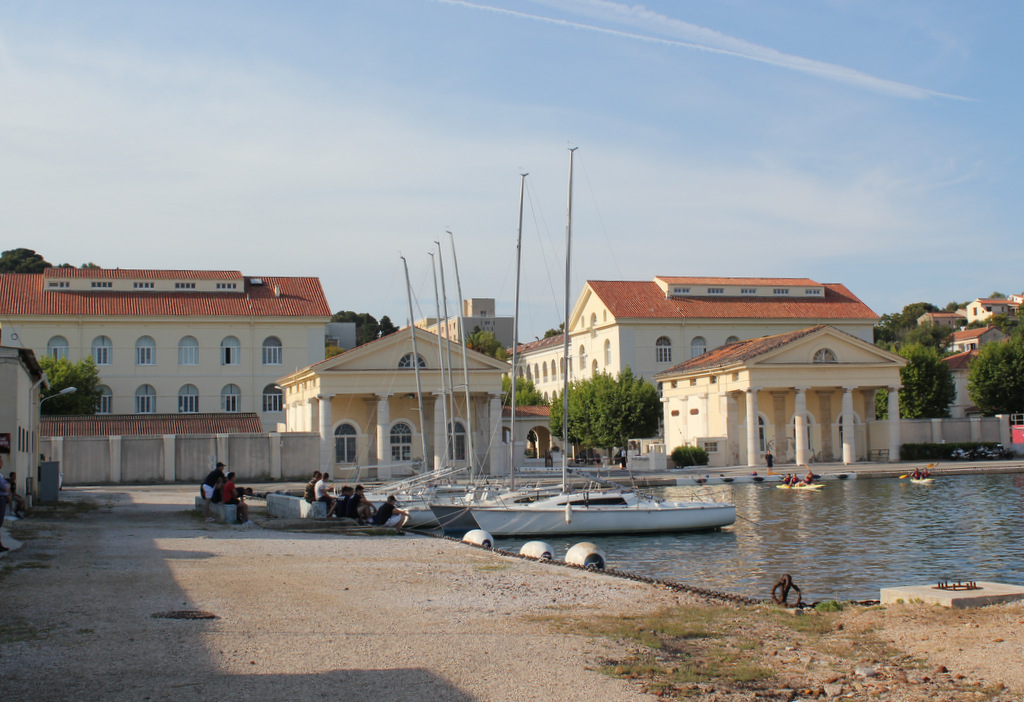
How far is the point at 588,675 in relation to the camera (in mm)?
9938

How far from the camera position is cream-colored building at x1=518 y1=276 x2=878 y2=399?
8794 cm

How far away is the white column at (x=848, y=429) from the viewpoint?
212ft

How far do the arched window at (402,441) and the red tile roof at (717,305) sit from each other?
3126 cm

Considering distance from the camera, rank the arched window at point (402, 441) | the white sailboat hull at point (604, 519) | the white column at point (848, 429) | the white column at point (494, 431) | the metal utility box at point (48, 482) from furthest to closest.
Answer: the white column at point (848, 429) < the arched window at point (402, 441) < the white column at point (494, 431) < the metal utility box at point (48, 482) < the white sailboat hull at point (604, 519)

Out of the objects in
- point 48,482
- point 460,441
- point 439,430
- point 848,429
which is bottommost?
point 48,482

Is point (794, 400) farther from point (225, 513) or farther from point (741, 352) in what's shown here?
point (225, 513)

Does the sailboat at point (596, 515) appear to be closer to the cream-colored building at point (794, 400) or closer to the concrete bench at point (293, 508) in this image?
the concrete bench at point (293, 508)

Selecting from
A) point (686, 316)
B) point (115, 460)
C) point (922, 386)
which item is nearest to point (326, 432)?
point (115, 460)

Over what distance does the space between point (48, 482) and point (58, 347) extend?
42535 mm

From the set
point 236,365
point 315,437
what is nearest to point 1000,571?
point 315,437

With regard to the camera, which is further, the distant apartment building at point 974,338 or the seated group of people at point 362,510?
the distant apartment building at point 974,338

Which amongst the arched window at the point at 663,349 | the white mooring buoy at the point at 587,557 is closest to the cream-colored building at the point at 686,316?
the arched window at the point at 663,349

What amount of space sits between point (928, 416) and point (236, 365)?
57.4m

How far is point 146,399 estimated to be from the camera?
252 feet
